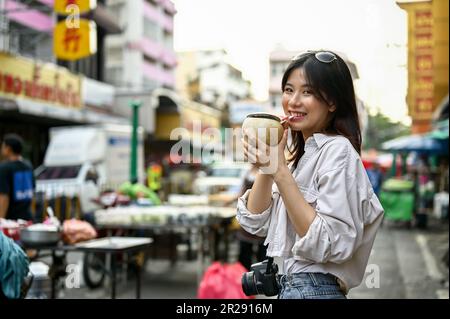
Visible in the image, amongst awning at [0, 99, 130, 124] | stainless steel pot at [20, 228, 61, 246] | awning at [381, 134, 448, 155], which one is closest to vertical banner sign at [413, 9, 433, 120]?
awning at [381, 134, 448, 155]

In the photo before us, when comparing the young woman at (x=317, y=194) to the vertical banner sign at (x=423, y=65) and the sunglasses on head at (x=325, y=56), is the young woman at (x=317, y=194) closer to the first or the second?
the sunglasses on head at (x=325, y=56)

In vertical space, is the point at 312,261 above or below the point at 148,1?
below

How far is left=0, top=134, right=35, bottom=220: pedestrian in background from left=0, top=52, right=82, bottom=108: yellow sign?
32.2ft

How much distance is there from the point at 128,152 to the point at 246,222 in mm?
14881

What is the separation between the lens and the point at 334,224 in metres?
1.63

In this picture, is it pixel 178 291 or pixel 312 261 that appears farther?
pixel 178 291

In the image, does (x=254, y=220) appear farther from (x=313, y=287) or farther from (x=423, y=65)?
(x=423, y=65)

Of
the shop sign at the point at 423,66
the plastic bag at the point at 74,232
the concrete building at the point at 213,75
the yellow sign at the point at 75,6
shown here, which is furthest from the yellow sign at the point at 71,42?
the concrete building at the point at 213,75

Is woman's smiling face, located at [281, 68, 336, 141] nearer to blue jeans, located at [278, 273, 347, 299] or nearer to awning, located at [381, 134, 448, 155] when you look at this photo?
blue jeans, located at [278, 273, 347, 299]

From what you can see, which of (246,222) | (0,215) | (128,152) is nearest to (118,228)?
(0,215)

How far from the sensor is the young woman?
1.65 metres

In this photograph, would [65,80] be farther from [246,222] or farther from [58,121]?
[246,222]

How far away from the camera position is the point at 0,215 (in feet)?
19.1

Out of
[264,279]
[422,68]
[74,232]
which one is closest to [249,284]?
[264,279]
